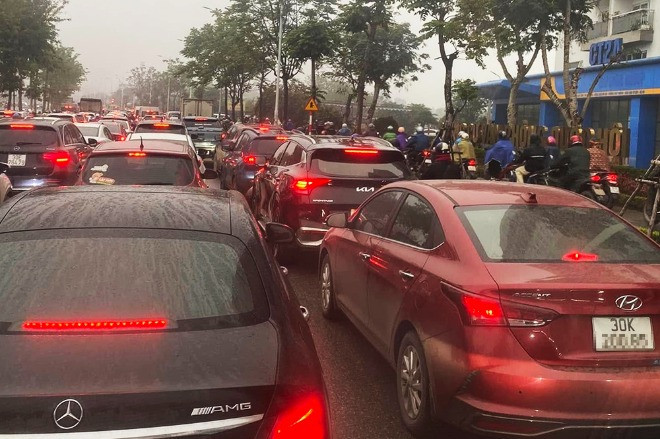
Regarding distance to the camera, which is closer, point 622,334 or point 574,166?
point 622,334

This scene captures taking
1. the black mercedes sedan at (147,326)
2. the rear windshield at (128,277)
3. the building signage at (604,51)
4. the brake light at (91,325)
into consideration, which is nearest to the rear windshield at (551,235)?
the black mercedes sedan at (147,326)

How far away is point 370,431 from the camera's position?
4.49m

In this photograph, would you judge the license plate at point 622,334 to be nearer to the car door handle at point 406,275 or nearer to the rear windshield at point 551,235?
the rear windshield at point 551,235

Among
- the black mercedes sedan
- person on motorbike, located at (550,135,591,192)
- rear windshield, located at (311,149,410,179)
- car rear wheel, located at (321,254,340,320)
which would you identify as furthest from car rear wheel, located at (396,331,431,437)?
person on motorbike, located at (550,135,591,192)

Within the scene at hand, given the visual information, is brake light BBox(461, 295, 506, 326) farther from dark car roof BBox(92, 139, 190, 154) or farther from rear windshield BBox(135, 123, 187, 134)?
rear windshield BBox(135, 123, 187, 134)

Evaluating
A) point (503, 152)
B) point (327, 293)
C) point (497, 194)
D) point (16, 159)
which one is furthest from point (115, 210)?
point (503, 152)

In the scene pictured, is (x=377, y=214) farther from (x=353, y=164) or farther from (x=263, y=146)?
(x=263, y=146)

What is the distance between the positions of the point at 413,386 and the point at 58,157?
985 centimetres

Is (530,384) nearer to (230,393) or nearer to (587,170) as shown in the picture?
(230,393)

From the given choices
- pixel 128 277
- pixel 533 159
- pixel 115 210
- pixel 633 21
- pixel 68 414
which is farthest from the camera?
pixel 633 21

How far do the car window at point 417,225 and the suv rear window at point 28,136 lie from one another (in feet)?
29.6

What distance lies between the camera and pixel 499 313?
3678mm

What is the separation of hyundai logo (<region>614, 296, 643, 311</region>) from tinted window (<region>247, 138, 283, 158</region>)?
1220 centimetres

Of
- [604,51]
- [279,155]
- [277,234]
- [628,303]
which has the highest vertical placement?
[604,51]
